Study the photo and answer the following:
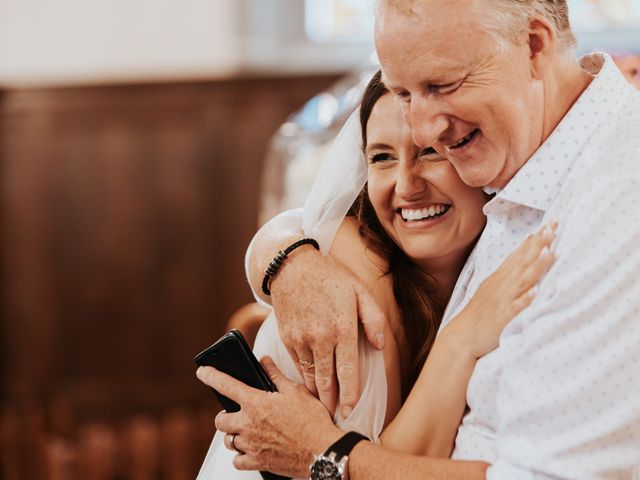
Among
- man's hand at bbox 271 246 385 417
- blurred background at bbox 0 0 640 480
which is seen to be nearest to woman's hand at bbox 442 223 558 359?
man's hand at bbox 271 246 385 417

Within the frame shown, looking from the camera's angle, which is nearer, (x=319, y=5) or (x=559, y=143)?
(x=559, y=143)

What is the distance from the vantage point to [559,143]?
1611 mm

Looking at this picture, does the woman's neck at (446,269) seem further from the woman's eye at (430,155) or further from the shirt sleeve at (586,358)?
the shirt sleeve at (586,358)

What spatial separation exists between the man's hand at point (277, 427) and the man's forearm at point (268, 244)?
0.20 meters

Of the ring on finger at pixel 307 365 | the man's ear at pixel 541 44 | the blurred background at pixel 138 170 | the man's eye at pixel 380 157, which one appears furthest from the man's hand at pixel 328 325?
the blurred background at pixel 138 170

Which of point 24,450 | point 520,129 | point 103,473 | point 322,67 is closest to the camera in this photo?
point 520,129

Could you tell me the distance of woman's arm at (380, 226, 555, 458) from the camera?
1593 mm

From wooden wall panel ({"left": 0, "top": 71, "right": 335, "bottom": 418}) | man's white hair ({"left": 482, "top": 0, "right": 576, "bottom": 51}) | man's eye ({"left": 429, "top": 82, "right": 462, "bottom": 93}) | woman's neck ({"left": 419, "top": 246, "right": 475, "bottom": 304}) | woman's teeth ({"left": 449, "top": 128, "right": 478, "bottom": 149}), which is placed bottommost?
wooden wall panel ({"left": 0, "top": 71, "right": 335, "bottom": 418})

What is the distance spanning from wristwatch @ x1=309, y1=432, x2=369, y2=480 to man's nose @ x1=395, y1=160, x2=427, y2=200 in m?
0.46

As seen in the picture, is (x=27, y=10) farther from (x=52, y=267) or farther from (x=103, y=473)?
(x=103, y=473)

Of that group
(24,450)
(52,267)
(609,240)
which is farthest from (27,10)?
(609,240)

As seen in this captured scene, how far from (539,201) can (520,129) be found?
124 millimetres

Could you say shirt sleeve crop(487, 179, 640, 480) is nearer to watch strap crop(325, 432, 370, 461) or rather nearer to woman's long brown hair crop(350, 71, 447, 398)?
watch strap crop(325, 432, 370, 461)

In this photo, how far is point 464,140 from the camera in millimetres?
1641
